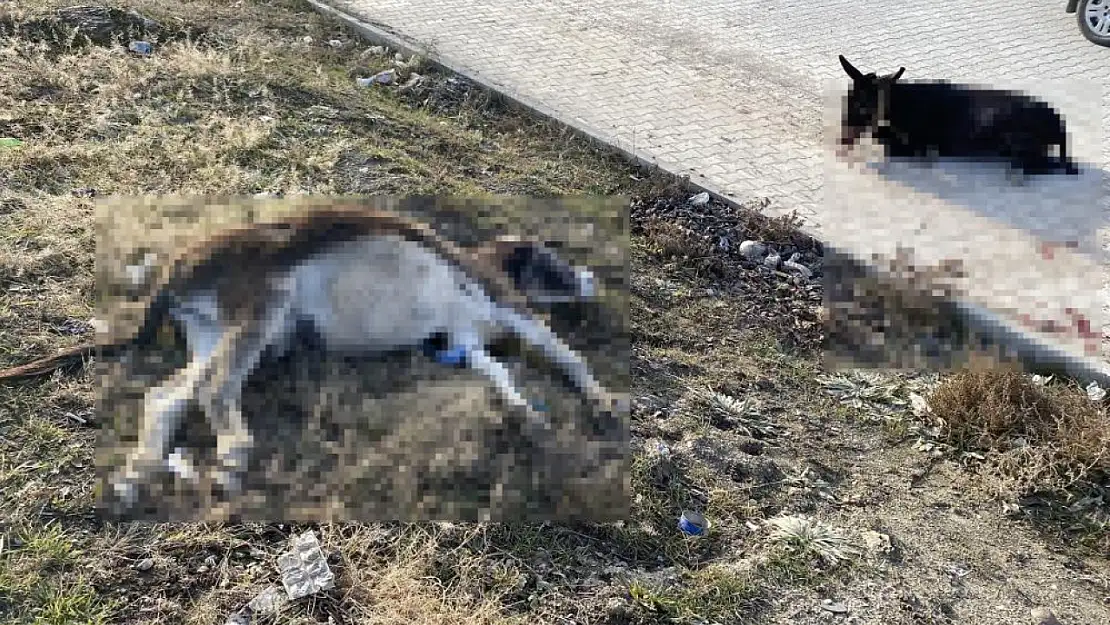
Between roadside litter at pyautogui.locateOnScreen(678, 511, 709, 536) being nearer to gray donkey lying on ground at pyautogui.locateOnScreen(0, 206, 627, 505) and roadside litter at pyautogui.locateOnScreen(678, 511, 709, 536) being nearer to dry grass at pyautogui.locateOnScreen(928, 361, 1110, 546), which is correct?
gray donkey lying on ground at pyautogui.locateOnScreen(0, 206, 627, 505)

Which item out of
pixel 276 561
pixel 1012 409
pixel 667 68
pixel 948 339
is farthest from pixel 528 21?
pixel 276 561

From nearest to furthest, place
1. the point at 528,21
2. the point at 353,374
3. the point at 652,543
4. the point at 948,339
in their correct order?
the point at 652,543 < the point at 353,374 < the point at 948,339 < the point at 528,21

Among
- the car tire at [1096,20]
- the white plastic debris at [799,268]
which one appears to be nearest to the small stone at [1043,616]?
the white plastic debris at [799,268]

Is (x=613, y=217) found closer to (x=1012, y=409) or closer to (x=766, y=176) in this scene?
(x=766, y=176)

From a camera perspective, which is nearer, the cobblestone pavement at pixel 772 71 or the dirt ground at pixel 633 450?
the dirt ground at pixel 633 450

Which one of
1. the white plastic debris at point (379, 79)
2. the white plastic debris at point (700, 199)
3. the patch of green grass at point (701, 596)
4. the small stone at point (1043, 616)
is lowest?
the patch of green grass at point (701, 596)

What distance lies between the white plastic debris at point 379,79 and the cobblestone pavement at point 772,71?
0.63 m

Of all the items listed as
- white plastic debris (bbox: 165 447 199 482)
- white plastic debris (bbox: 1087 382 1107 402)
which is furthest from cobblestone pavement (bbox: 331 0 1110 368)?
white plastic debris (bbox: 165 447 199 482)

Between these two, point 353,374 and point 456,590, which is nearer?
point 456,590

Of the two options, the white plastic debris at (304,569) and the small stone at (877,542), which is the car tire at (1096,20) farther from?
the white plastic debris at (304,569)

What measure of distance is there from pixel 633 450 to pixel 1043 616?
1.65m

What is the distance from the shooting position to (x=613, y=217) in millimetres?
5797

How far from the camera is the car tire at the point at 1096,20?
26.9ft

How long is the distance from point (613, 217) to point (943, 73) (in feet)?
12.9
